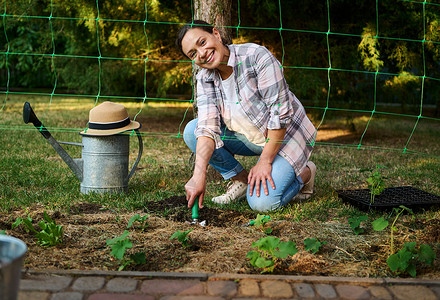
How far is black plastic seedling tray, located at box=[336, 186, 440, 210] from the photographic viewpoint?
2.88m

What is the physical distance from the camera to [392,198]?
3055mm

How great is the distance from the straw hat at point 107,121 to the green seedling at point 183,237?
3.53ft

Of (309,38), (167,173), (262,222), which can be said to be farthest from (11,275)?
(309,38)

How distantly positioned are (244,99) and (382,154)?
9.41ft

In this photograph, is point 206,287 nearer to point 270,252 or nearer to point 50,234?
point 270,252

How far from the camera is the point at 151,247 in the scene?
2.21 meters

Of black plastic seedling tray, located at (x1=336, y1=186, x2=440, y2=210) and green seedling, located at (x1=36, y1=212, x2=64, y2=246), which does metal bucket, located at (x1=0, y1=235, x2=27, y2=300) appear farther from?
black plastic seedling tray, located at (x1=336, y1=186, x2=440, y2=210)

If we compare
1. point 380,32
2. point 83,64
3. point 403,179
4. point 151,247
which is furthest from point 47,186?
point 83,64

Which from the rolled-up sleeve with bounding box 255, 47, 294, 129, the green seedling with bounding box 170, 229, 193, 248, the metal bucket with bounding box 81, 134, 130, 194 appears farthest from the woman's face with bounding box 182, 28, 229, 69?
the green seedling with bounding box 170, 229, 193, 248

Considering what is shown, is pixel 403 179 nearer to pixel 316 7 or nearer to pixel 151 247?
pixel 151 247

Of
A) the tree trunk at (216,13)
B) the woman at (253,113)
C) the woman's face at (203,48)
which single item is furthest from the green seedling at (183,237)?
the tree trunk at (216,13)

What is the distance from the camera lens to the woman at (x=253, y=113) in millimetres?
2699

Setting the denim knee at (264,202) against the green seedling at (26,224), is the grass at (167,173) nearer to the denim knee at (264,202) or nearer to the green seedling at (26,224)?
the denim knee at (264,202)

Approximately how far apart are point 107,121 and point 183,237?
123 centimetres
